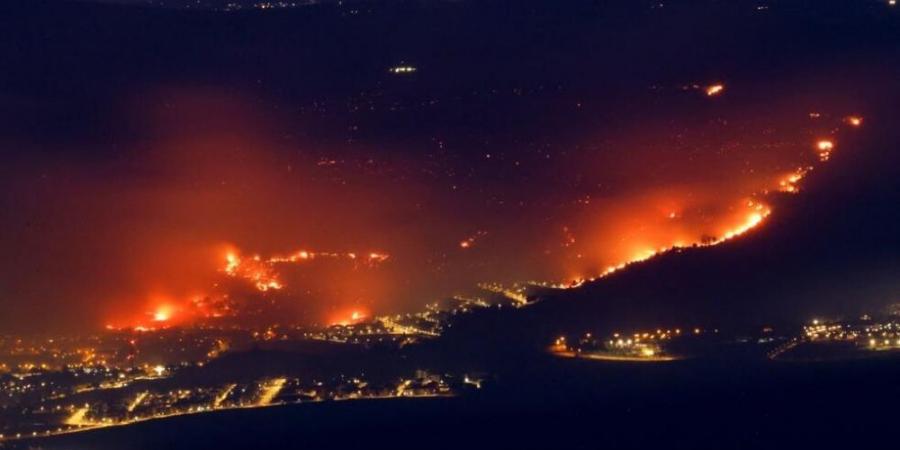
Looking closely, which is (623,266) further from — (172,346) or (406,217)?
(172,346)

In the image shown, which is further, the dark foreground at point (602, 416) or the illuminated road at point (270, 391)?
the illuminated road at point (270, 391)

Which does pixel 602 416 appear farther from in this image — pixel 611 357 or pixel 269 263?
pixel 269 263

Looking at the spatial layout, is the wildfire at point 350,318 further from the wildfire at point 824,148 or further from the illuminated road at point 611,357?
the wildfire at point 824,148

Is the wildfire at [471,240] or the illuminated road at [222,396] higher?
the wildfire at [471,240]

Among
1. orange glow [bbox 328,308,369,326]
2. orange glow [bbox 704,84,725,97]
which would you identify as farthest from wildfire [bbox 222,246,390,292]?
orange glow [bbox 704,84,725,97]

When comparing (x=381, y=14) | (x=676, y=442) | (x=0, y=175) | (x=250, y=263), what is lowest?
(x=676, y=442)

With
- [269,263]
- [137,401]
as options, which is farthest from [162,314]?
[137,401]

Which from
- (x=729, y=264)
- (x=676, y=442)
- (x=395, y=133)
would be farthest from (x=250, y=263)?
(x=676, y=442)

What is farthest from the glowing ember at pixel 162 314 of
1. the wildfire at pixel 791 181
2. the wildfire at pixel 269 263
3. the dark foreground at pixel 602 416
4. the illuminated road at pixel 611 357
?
the wildfire at pixel 791 181

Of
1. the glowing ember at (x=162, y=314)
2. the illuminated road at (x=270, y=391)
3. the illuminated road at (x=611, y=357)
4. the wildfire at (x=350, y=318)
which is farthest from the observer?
the glowing ember at (x=162, y=314)
